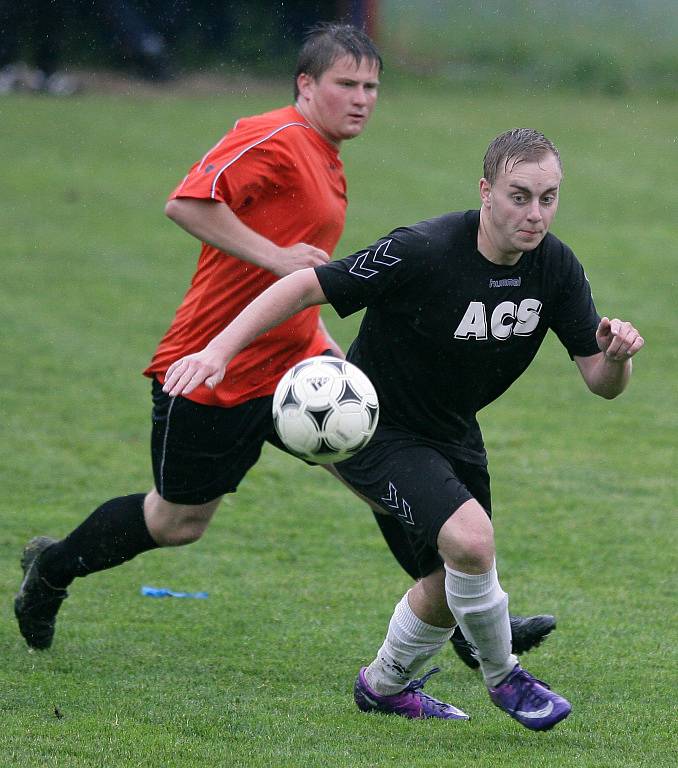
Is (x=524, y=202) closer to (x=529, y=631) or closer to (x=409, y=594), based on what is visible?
(x=409, y=594)

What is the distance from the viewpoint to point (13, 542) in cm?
654

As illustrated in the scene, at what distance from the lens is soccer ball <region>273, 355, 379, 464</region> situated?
12.9 ft

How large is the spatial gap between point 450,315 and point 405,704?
4.45 feet

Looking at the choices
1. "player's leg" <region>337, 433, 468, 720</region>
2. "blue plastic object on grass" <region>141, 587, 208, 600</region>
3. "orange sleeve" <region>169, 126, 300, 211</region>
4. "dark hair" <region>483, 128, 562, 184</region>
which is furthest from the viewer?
"blue plastic object on grass" <region>141, 587, 208, 600</region>

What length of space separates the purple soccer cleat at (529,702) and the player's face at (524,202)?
1366mm

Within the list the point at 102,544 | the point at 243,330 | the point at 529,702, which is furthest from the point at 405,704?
the point at 243,330

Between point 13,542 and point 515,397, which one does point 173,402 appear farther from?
point 515,397

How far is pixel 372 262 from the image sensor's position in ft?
13.7

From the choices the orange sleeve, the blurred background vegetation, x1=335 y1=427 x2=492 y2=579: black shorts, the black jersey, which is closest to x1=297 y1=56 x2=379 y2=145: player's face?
the orange sleeve

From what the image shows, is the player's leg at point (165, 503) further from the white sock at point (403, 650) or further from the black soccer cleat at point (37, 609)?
the white sock at point (403, 650)

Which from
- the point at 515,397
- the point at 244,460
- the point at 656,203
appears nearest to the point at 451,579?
the point at 244,460

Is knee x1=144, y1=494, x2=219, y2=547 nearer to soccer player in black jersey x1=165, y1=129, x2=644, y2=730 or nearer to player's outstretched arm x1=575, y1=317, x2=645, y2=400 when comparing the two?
soccer player in black jersey x1=165, y1=129, x2=644, y2=730

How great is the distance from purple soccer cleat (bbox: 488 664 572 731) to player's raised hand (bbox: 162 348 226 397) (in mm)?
1364

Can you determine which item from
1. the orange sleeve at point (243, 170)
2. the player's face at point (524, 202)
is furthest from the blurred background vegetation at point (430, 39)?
the player's face at point (524, 202)
